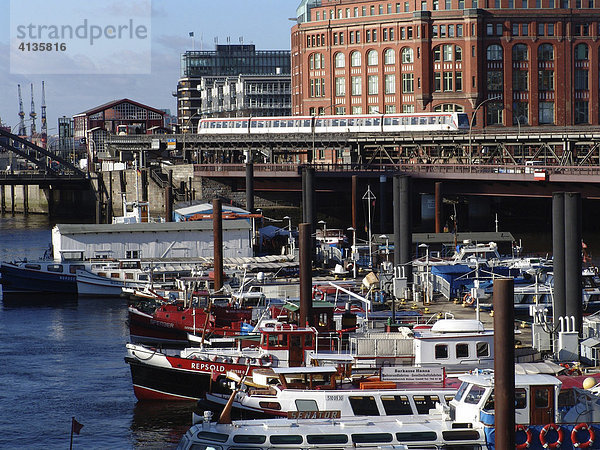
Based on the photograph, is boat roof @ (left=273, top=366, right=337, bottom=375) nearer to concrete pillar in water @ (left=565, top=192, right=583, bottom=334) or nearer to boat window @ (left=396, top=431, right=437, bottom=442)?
boat window @ (left=396, top=431, right=437, bottom=442)

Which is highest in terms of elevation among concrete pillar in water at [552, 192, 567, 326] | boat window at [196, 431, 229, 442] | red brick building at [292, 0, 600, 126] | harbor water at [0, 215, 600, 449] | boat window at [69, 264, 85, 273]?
red brick building at [292, 0, 600, 126]

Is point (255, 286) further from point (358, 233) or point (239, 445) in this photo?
point (358, 233)

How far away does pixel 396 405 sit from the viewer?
3897cm

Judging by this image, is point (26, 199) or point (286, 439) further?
point (26, 199)

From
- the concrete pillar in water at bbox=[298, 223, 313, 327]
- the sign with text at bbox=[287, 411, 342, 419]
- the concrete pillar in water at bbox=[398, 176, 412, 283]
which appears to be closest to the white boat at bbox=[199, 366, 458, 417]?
the sign with text at bbox=[287, 411, 342, 419]

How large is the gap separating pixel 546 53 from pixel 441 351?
422ft

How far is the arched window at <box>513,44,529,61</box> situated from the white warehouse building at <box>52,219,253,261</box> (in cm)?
8813

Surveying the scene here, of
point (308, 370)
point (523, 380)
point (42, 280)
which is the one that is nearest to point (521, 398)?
point (523, 380)

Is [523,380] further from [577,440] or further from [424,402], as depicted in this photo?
[424,402]

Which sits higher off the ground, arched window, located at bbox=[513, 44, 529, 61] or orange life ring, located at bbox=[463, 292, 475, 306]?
arched window, located at bbox=[513, 44, 529, 61]

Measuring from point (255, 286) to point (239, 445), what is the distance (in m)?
33.1

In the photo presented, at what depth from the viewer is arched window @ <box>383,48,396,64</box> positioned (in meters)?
169

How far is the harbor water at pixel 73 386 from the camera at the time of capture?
45344mm

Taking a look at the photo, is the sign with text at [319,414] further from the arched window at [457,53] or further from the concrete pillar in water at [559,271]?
the arched window at [457,53]
